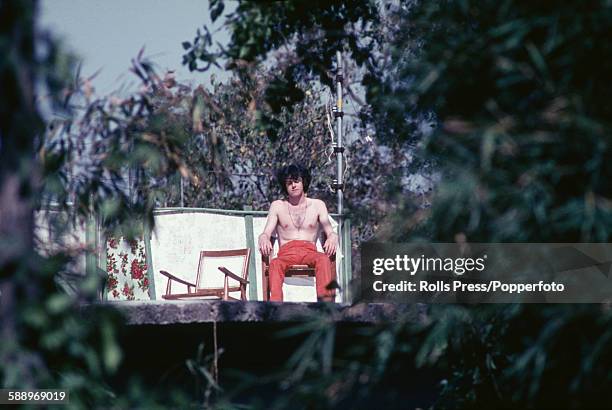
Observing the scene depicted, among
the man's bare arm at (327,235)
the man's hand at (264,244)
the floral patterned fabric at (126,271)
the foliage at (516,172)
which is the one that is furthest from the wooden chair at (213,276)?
the foliage at (516,172)

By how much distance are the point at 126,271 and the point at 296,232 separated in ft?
9.29

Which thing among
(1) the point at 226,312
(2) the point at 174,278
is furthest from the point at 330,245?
(1) the point at 226,312

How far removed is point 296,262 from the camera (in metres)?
8.59

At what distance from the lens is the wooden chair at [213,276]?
10.5m

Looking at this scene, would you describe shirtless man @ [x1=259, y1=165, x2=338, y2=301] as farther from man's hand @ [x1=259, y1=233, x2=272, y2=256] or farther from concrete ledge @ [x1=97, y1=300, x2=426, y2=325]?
concrete ledge @ [x1=97, y1=300, x2=426, y2=325]

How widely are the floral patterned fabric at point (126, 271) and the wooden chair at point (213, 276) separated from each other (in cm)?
27

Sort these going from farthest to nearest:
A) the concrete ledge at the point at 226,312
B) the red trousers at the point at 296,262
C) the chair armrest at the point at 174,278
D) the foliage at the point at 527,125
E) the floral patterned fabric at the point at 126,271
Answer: the floral patterned fabric at the point at 126,271 < the chair armrest at the point at 174,278 < the red trousers at the point at 296,262 < the concrete ledge at the point at 226,312 < the foliage at the point at 527,125

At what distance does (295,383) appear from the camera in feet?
9.16

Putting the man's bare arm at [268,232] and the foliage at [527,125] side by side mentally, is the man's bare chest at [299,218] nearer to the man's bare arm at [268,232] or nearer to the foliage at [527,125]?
the man's bare arm at [268,232]

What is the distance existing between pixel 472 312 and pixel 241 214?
299 inches

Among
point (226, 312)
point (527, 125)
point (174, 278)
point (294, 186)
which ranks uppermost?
point (294, 186)

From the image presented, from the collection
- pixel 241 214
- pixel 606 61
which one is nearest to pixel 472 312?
pixel 606 61

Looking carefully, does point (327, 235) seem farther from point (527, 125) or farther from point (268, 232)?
point (527, 125)

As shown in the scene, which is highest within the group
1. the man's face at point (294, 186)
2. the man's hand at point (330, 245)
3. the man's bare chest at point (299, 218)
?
the man's face at point (294, 186)
